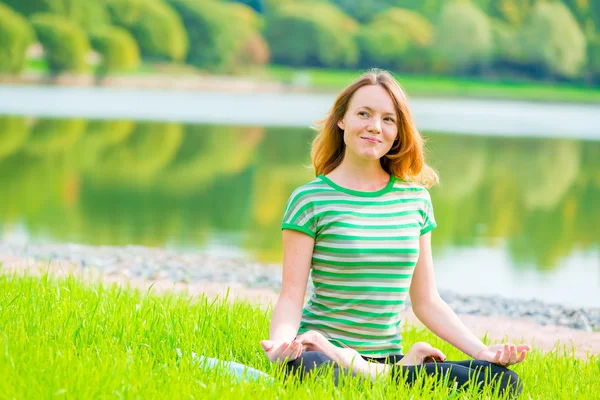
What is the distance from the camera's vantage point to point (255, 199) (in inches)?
601

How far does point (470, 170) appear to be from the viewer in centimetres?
2128

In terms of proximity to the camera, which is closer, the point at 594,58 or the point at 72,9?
the point at 72,9

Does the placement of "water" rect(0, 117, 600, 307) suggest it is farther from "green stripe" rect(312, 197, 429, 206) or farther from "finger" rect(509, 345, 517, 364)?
"finger" rect(509, 345, 517, 364)

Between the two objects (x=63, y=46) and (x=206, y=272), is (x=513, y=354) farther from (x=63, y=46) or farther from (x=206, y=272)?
(x=63, y=46)

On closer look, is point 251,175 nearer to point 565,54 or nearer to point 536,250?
point 536,250

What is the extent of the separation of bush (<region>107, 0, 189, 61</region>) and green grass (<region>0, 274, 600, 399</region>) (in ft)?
234

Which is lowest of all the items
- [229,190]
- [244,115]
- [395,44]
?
[229,190]

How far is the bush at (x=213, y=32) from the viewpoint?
257 feet

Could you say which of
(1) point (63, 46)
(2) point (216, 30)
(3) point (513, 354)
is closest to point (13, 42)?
(1) point (63, 46)

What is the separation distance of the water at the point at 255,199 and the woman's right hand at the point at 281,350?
1.32 metres

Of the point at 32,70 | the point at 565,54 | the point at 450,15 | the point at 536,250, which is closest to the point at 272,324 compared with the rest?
the point at 536,250

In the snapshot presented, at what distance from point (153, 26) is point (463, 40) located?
2789 centimetres

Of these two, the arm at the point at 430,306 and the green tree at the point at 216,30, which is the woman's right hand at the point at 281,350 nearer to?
the arm at the point at 430,306

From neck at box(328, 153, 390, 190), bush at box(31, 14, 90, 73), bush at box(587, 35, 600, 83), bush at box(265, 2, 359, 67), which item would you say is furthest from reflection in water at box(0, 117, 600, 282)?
bush at box(587, 35, 600, 83)
